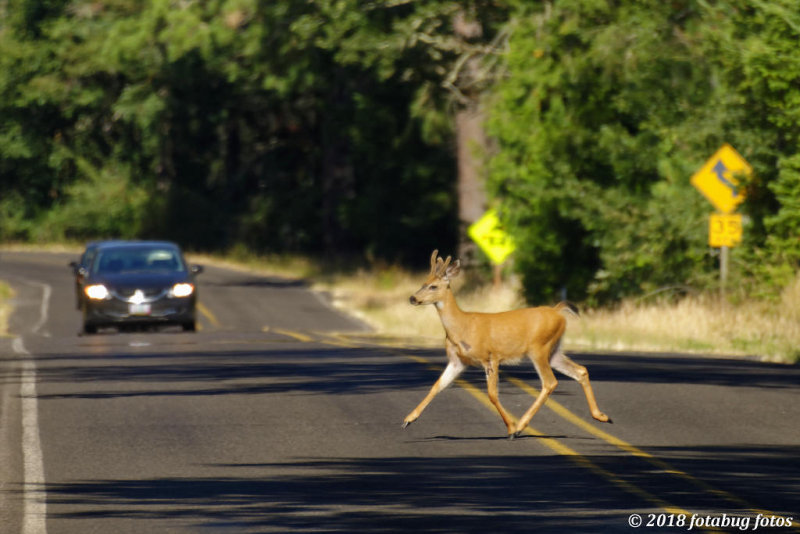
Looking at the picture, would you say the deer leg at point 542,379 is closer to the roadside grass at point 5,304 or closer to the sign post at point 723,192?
the sign post at point 723,192

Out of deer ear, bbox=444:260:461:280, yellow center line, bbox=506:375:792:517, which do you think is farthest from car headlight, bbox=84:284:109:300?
deer ear, bbox=444:260:461:280

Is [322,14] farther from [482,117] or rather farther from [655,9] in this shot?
[655,9]

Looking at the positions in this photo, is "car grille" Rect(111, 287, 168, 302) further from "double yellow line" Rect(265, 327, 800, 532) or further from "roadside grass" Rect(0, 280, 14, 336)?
"double yellow line" Rect(265, 327, 800, 532)

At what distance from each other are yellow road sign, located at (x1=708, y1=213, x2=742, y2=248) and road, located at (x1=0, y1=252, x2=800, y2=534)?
22.0ft

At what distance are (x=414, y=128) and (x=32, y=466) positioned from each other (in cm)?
4129

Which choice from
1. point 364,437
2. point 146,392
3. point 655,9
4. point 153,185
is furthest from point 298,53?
point 364,437

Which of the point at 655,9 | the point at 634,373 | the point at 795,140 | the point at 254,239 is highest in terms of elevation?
the point at 655,9

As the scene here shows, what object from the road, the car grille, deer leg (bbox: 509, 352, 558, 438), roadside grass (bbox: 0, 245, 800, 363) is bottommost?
roadside grass (bbox: 0, 245, 800, 363)

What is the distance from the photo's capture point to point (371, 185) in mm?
55031

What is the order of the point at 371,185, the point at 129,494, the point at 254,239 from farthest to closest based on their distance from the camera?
the point at 254,239 < the point at 371,185 < the point at 129,494

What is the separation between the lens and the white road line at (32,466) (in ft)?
31.0

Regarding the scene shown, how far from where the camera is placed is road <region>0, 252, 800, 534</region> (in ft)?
31.3

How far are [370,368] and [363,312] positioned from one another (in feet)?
72.5

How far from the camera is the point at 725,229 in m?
27.1
